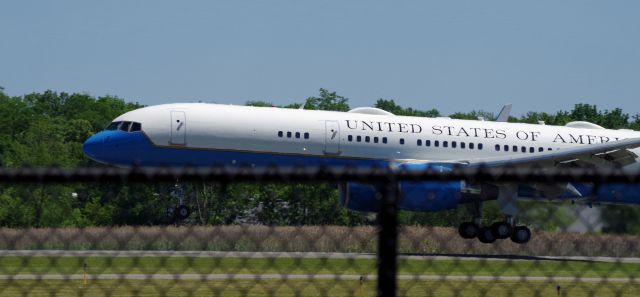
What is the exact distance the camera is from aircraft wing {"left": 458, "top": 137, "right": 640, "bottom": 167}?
119ft

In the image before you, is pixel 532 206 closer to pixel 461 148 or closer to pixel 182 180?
pixel 182 180

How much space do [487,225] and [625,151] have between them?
18.3 feet

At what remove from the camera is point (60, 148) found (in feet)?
209

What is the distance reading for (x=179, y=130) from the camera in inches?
1401

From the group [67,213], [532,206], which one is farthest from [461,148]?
[532,206]

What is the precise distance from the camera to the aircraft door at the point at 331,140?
36.1 m

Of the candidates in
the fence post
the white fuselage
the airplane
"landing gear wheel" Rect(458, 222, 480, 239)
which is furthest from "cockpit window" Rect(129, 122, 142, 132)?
the fence post

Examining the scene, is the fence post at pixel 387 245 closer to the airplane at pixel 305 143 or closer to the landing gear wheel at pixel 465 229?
the landing gear wheel at pixel 465 229

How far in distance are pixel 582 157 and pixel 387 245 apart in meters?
31.9

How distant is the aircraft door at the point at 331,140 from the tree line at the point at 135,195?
1734 mm

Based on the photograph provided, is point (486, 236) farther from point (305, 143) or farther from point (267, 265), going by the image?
point (267, 265)

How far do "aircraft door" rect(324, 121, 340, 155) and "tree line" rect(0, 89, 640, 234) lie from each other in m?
1.73

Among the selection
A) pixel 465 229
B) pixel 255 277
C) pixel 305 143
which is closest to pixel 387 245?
pixel 255 277

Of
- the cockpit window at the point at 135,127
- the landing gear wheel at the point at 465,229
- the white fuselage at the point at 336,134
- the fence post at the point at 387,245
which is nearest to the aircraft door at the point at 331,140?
the white fuselage at the point at 336,134
